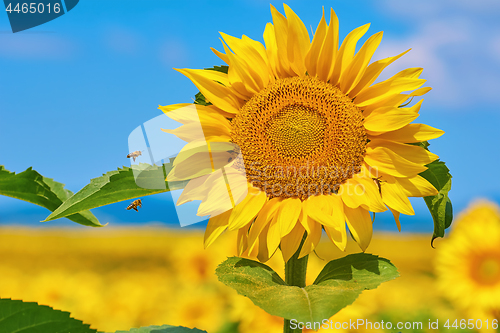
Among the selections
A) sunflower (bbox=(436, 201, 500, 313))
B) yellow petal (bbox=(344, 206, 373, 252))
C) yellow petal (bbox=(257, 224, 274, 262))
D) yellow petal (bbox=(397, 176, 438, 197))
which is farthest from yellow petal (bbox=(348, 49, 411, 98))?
sunflower (bbox=(436, 201, 500, 313))

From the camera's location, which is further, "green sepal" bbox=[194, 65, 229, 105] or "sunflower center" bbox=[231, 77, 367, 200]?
"green sepal" bbox=[194, 65, 229, 105]

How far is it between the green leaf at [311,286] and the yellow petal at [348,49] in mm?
829

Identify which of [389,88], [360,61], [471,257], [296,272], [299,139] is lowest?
[471,257]

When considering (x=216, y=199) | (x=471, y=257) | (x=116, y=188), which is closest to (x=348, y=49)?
(x=216, y=199)

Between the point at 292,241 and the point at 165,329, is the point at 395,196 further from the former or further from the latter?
the point at 165,329

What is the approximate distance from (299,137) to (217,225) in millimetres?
548

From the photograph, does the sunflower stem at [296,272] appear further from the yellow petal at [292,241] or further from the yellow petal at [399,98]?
the yellow petal at [399,98]

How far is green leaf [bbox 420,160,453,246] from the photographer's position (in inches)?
72.1

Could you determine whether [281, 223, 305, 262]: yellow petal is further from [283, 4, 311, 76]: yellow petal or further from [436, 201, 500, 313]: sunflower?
[436, 201, 500, 313]: sunflower

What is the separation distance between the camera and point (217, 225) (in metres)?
1.79

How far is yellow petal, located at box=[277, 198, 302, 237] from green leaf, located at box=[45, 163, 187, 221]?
18.2 inches

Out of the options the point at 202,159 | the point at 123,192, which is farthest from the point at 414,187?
the point at 123,192

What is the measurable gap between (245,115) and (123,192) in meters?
0.63

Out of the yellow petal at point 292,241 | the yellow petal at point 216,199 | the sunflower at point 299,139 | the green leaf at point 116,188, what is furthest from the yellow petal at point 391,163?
the green leaf at point 116,188
